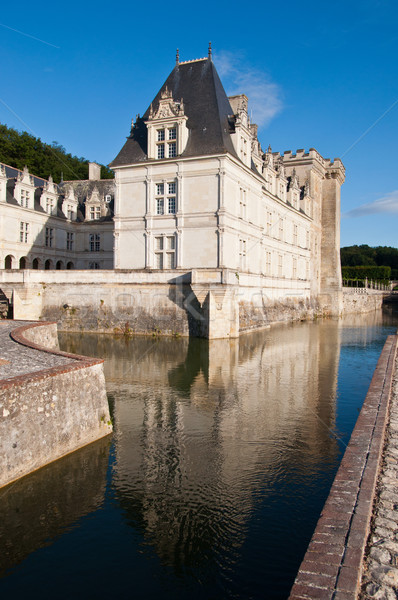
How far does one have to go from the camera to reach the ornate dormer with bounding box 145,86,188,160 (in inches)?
1088

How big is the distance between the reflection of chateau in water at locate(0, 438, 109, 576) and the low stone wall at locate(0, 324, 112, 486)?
0.69 feet

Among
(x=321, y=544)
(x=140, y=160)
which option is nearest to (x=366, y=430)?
(x=321, y=544)

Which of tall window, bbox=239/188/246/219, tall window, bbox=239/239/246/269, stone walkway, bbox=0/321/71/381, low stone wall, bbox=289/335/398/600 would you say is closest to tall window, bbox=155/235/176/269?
tall window, bbox=239/239/246/269

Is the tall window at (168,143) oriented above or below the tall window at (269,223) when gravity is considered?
above

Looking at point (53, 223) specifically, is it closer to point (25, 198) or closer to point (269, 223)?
point (25, 198)

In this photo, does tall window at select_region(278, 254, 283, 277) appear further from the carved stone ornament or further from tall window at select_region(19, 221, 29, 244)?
tall window at select_region(19, 221, 29, 244)

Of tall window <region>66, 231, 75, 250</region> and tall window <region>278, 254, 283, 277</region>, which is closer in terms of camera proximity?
tall window <region>278, 254, 283, 277</region>

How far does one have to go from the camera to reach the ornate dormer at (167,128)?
1088 inches

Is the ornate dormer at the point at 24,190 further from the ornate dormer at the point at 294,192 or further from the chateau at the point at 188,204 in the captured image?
the ornate dormer at the point at 294,192

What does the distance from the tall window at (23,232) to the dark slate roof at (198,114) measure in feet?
35.9

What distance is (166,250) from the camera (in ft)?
92.7

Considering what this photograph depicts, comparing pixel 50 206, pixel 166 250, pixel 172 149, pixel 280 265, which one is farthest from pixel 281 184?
pixel 50 206

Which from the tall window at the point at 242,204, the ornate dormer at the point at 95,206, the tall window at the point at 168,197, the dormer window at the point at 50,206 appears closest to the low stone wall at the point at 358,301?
the tall window at the point at 242,204

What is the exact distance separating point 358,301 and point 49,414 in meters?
56.1
